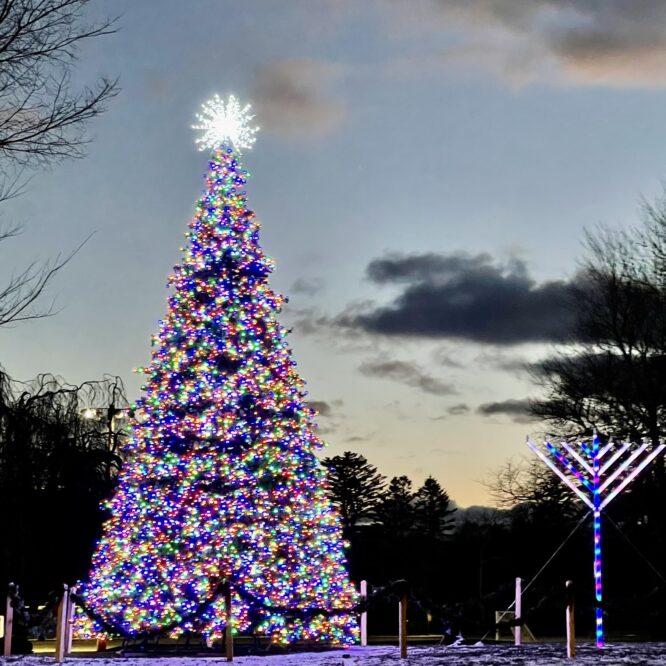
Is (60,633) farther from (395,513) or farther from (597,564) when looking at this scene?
(395,513)

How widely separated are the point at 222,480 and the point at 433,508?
66164 millimetres

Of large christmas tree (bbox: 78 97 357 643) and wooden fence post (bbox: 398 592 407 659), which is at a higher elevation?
large christmas tree (bbox: 78 97 357 643)

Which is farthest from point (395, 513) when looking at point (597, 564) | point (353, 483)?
point (597, 564)

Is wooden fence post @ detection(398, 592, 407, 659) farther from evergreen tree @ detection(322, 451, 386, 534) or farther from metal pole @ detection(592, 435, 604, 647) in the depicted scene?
evergreen tree @ detection(322, 451, 386, 534)

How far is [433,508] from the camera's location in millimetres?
84062

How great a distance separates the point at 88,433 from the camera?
70.5ft

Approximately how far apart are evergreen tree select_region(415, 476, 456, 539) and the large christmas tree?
5503 cm

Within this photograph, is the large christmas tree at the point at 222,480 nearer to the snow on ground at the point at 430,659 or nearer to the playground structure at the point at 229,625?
the playground structure at the point at 229,625

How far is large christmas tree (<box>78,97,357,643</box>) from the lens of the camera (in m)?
19.2

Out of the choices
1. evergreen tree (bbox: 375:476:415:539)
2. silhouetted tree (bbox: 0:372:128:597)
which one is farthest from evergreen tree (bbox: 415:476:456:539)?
silhouetted tree (bbox: 0:372:128:597)

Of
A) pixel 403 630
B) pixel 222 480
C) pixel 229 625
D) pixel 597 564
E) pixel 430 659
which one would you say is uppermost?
pixel 222 480

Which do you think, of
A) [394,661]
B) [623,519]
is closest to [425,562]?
[623,519]

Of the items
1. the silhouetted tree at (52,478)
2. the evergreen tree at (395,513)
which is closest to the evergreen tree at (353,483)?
the evergreen tree at (395,513)

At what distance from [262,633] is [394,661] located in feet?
19.1
